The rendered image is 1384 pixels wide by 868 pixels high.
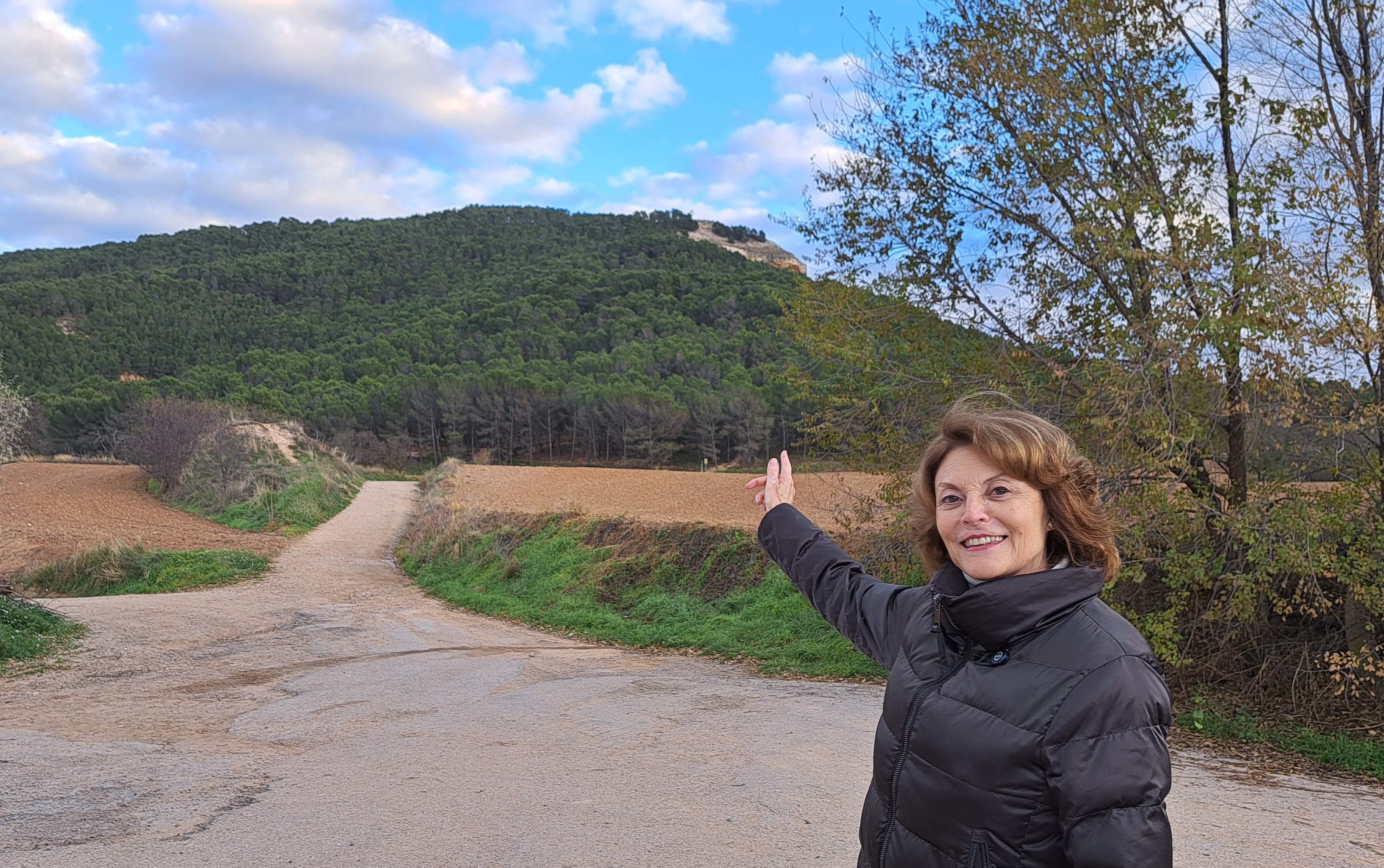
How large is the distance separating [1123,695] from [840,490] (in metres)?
9.36

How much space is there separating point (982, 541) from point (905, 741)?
1.50ft

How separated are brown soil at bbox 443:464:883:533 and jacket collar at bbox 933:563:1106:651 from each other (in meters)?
8.59

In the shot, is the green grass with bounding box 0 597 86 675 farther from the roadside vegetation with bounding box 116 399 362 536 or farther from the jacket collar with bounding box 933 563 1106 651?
the roadside vegetation with bounding box 116 399 362 536

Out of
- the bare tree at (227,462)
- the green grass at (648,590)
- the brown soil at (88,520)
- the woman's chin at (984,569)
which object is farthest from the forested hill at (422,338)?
the woman's chin at (984,569)

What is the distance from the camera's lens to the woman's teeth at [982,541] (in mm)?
2068

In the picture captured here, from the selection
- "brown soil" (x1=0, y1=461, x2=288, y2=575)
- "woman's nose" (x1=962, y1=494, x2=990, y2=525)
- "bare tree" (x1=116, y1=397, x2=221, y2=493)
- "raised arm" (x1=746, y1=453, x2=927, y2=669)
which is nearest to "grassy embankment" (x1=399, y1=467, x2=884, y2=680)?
"brown soil" (x1=0, y1=461, x2=288, y2=575)

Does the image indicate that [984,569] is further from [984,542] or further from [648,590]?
[648,590]

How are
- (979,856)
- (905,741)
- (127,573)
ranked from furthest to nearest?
(127,573)
(905,741)
(979,856)

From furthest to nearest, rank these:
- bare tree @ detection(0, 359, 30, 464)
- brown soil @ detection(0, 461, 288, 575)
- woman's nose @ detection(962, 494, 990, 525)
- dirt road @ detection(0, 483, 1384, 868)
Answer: bare tree @ detection(0, 359, 30, 464) < brown soil @ detection(0, 461, 288, 575) < dirt road @ detection(0, 483, 1384, 868) < woman's nose @ detection(962, 494, 990, 525)

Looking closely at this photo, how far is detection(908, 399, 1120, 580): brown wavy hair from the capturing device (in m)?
2.08

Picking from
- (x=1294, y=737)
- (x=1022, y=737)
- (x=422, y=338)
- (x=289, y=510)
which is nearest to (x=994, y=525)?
(x=1022, y=737)

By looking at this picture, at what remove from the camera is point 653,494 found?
26.2 metres

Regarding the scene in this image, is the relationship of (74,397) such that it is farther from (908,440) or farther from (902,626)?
(902,626)

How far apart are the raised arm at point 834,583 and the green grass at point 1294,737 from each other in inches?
260
